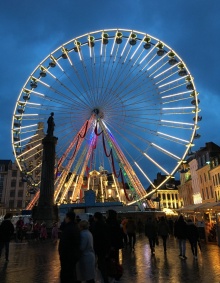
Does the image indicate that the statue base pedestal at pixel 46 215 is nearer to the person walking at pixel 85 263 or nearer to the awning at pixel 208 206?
the awning at pixel 208 206

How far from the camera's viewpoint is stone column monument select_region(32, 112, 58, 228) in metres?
24.2

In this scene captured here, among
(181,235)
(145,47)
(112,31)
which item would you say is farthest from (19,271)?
(112,31)

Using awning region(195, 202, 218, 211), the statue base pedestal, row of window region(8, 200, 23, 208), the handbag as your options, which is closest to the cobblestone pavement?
the handbag

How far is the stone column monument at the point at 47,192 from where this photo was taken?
2420cm

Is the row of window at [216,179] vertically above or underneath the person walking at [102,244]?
above

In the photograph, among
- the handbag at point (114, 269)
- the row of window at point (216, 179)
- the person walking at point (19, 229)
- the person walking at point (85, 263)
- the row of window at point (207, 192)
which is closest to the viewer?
the person walking at point (85, 263)

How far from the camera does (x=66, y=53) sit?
1307 inches

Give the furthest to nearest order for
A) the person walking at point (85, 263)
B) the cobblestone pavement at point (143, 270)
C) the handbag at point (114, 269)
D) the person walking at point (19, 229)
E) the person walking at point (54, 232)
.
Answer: the person walking at point (54, 232) → the person walking at point (19, 229) → the cobblestone pavement at point (143, 270) → the handbag at point (114, 269) → the person walking at point (85, 263)

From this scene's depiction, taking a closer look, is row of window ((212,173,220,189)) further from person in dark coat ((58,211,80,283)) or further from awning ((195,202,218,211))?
person in dark coat ((58,211,80,283))

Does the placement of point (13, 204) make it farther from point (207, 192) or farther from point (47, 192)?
point (47, 192)

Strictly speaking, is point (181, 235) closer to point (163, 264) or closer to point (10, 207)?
point (163, 264)

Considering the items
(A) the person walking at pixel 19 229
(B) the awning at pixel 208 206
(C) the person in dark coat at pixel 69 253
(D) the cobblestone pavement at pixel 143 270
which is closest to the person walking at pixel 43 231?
(A) the person walking at pixel 19 229

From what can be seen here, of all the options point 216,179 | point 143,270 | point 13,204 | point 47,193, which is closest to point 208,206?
point 143,270

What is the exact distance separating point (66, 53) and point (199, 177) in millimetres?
35831
